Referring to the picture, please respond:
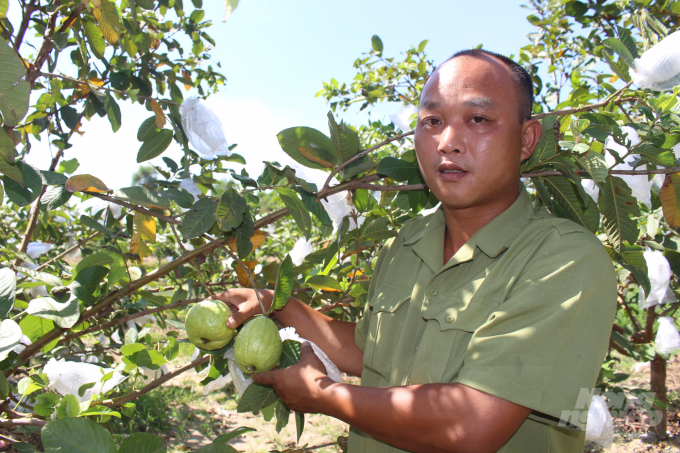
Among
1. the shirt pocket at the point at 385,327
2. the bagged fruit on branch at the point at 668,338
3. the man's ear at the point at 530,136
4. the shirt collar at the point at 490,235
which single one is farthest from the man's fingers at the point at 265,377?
the bagged fruit on branch at the point at 668,338

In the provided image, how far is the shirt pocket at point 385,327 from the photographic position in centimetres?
110

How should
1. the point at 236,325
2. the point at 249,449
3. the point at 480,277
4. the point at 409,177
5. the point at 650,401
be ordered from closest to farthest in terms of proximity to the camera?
the point at 480,277, the point at 236,325, the point at 409,177, the point at 650,401, the point at 249,449

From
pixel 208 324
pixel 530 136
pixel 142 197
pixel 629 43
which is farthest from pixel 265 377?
pixel 629 43

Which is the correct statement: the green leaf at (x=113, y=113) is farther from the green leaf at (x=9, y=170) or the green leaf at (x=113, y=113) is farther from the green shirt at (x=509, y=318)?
the green shirt at (x=509, y=318)

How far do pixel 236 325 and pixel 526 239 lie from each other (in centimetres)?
68

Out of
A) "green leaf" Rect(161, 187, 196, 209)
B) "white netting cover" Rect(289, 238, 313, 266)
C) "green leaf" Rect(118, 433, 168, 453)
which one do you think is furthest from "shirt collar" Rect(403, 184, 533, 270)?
"white netting cover" Rect(289, 238, 313, 266)

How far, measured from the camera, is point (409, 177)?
52.0 inches

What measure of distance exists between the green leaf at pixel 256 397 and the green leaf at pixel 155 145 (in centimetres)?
79

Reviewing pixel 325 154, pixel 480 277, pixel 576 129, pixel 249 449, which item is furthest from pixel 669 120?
pixel 249 449

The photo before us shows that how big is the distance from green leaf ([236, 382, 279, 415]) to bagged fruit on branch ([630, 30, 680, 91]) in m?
1.25

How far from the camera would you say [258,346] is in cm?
103

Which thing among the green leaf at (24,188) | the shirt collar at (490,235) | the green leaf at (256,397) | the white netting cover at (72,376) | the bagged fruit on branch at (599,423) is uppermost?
the green leaf at (24,188)

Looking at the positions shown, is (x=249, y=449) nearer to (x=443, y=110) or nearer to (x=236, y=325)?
(x=236, y=325)

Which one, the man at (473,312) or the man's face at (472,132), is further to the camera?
the man's face at (472,132)
